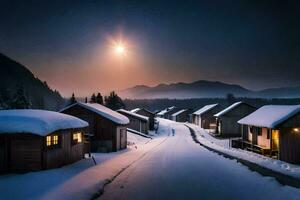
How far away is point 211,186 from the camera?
18.2 m

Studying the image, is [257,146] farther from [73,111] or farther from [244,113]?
[244,113]

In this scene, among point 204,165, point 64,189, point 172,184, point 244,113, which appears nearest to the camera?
point 64,189

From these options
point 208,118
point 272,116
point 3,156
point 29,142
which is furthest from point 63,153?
point 208,118

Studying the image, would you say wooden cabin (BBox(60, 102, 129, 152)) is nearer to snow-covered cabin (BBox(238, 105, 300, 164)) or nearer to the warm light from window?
the warm light from window

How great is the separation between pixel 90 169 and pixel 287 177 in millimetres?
13994

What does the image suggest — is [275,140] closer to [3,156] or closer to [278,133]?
[278,133]

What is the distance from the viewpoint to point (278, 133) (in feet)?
115

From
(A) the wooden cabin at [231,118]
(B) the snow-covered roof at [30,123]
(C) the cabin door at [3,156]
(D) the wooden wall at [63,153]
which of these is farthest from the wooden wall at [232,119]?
(C) the cabin door at [3,156]

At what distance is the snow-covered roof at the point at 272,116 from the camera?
114 ft

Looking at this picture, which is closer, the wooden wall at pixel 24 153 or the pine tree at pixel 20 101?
the wooden wall at pixel 24 153

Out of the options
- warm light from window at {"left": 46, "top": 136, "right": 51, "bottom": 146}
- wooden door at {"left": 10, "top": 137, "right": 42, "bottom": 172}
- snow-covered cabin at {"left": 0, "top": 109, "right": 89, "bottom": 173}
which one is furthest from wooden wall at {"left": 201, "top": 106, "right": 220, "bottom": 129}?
wooden door at {"left": 10, "top": 137, "right": 42, "bottom": 172}

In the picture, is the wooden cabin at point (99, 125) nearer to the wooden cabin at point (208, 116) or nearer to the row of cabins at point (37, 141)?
the row of cabins at point (37, 141)

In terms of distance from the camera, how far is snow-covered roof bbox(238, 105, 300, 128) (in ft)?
114

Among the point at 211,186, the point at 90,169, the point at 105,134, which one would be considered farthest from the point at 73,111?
the point at 211,186
